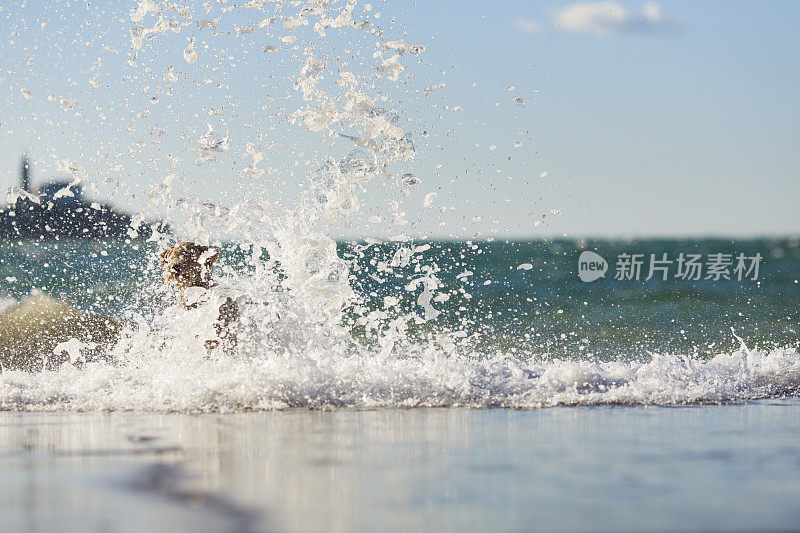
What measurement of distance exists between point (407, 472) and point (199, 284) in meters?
3.57

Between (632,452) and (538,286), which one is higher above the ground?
(538,286)

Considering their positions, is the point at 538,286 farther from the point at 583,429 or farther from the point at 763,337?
the point at 583,429

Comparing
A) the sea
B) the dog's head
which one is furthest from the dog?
the sea

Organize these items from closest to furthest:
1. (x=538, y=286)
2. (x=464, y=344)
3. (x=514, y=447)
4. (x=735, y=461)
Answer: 1. (x=735, y=461)
2. (x=514, y=447)
3. (x=464, y=344)
4. (x=538, y=286)

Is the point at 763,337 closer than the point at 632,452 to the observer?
No

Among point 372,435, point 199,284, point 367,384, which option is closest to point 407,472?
point 372,435

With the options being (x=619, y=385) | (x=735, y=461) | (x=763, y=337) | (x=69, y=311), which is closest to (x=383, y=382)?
(x=619, y=385)

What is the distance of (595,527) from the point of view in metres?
2.66

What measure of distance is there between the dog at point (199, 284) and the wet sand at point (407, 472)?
1.43m

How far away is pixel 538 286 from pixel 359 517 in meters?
16.7

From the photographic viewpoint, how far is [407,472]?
3.50m

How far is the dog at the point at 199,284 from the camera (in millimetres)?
6688
